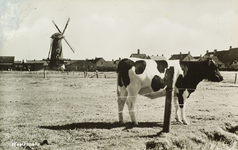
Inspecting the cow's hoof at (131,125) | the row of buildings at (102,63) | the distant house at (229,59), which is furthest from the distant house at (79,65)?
the cow's hoof at (131,125)

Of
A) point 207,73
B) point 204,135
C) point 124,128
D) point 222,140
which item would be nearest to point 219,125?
point 222,140

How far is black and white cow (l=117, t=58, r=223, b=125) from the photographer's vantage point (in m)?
5.32

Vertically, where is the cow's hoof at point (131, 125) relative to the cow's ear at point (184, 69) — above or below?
below

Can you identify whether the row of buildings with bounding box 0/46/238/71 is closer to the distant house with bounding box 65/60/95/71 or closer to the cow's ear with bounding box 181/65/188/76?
the distant house with bounding box 65/60/95/71

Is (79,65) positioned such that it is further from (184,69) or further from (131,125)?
(131,125)

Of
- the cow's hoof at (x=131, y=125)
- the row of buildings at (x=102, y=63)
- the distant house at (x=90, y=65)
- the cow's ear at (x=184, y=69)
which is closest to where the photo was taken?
the cow's hoof at (x=131, y=125)

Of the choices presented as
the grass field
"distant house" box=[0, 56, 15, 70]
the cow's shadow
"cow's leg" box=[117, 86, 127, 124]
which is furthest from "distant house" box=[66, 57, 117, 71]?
"cow's leg" box=[117, 86, 127, 124]

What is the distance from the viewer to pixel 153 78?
5523 millimetres

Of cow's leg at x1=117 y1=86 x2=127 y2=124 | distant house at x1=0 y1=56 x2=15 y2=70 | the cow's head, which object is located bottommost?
cow's leg at x1=117 y1=86 x2=127 y2=124

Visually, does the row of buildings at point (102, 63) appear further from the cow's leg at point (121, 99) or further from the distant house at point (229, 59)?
Answer: the cow's leg at point (121, 99)

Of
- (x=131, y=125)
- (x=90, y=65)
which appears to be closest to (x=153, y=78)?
(x=131, y=125)

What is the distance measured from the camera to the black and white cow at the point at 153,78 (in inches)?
209

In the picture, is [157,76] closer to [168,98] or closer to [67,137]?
[168,98]

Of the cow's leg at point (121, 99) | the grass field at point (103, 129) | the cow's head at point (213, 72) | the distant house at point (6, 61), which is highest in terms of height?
the distant house at point (6, 61)
